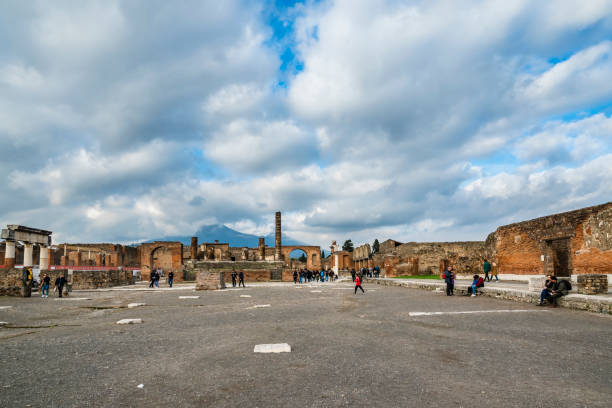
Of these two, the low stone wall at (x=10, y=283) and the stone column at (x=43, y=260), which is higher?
the stone column at (x=43, y=260)

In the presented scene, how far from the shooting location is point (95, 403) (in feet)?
11.9

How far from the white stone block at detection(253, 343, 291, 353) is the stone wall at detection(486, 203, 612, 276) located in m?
16.6

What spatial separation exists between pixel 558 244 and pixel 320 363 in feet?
79.9

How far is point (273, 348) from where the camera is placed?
18.5ft

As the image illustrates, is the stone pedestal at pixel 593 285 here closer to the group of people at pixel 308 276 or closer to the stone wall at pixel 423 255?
the group of people at pixel 308 276

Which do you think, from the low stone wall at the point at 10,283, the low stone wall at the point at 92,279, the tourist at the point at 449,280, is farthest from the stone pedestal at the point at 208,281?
the tourist at the point at 449,280

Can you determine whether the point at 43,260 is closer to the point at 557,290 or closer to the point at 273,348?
the point at 273,348

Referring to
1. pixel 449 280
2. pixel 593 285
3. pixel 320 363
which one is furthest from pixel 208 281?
pixel 320 363

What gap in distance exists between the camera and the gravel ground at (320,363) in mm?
3699

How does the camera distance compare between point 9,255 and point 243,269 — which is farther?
point 243,269

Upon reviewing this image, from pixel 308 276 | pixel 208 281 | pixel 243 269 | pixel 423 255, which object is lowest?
pixel 308 276

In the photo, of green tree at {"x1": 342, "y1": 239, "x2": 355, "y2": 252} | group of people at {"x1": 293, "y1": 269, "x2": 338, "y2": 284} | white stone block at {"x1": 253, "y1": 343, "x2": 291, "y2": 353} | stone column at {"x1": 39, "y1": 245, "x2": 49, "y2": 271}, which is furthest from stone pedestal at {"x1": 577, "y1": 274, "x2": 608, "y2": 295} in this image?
green tree at {"x1": 342, "y1": 239, "x2": 355, "y2": 252}

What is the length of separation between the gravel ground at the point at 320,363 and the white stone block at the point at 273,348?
161mm

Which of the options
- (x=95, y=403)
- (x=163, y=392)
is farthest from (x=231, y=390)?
(x=95, y=403)
